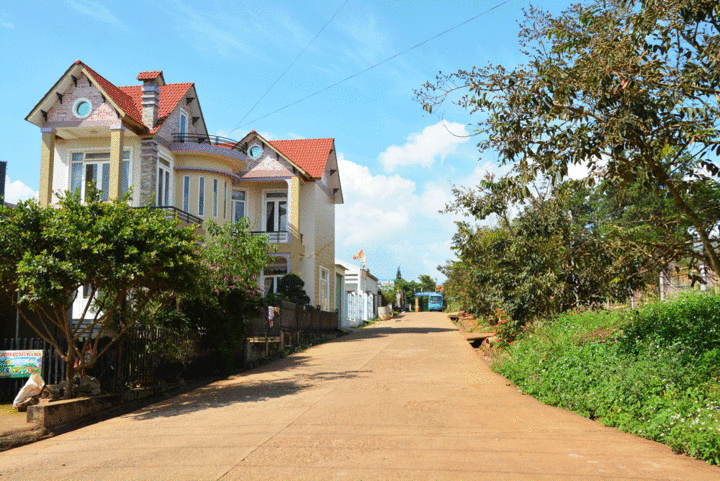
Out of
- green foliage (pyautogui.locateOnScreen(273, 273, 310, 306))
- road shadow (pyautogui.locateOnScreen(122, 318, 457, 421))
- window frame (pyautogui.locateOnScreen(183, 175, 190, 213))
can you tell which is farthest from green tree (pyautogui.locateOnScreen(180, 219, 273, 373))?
green foliage (pyautogui.locateOnScreen(273, 273, 310, 306))

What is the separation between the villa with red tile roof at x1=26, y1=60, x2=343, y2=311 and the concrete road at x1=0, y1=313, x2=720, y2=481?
7224 mm

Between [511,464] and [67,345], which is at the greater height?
[67,345]

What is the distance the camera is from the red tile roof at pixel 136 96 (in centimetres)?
2133

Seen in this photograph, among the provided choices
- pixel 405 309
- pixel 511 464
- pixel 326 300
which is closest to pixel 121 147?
pixel 326 300

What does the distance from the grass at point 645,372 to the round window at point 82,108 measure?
16672mm

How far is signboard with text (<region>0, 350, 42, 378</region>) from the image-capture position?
11.1 metres

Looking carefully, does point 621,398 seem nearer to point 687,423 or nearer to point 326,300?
point 687,423

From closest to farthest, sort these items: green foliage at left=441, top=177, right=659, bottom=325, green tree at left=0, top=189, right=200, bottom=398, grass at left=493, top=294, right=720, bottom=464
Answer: grass at left=493, top=294, right=720, bottom=464 → green tree at left=0, top=189, right=200, bottom=398 → green foliage at left=441, top=177, right=659, bottom=325

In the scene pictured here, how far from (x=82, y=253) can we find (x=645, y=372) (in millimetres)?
8904

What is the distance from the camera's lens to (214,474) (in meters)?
6.21

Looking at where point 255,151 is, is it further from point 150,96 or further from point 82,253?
point 82,253

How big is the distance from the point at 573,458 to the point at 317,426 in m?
3.53

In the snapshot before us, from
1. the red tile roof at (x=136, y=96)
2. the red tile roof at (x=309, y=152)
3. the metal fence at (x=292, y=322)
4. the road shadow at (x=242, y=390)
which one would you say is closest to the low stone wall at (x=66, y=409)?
the road shadow at (x=242, y=390)

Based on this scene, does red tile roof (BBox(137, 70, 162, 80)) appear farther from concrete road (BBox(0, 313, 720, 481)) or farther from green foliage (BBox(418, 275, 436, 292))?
green foliage (BBox(418, 275, 436, 292))
